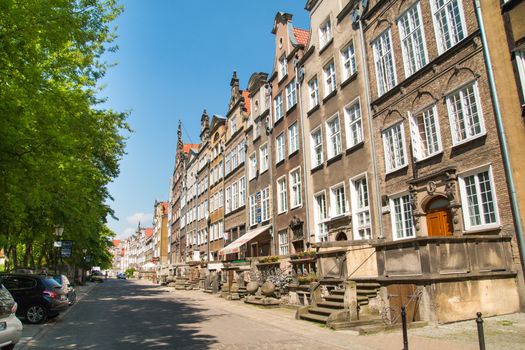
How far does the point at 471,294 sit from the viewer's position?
1134 centimetres

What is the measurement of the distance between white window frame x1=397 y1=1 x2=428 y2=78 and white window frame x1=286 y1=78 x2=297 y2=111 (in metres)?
10.2

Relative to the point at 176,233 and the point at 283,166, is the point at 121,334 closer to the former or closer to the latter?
the point at 283,166

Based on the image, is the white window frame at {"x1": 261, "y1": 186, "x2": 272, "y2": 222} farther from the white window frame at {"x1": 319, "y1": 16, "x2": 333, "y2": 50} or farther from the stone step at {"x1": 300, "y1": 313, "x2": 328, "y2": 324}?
the stone step at {"x1": 300, "y1": 313, "x2": 328, "y2": 324}

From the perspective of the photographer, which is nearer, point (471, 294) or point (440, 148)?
point (471, 294)

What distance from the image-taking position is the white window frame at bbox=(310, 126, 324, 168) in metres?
23.4

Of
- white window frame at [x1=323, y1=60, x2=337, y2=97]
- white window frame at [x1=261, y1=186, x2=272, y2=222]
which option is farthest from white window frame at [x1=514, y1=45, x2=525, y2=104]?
white window frame at [x1=261, y1=186, x2=272, y2=222]

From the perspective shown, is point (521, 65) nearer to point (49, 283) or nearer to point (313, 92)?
point (313, 92)

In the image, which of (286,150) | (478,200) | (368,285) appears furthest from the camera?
(286,150)

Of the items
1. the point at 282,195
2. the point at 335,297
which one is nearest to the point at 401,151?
the point at 335,297

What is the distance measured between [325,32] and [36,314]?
1894 cm

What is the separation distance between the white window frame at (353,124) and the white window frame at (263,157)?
10.7 meters

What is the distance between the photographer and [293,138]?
87.6 ft

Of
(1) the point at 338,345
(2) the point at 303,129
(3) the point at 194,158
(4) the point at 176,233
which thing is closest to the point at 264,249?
(2) the point at 303,129

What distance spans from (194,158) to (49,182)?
148ft
